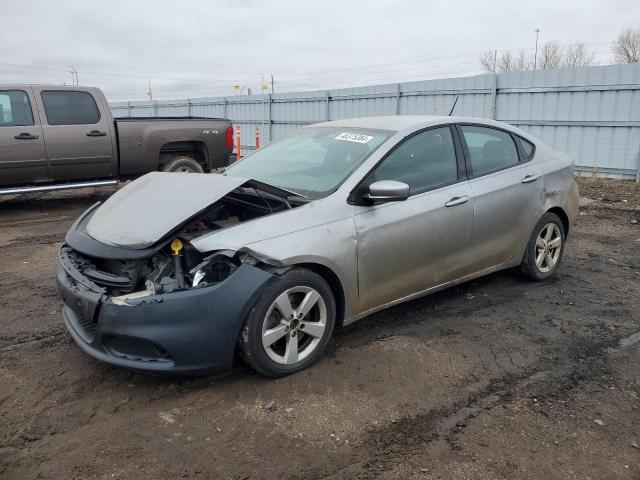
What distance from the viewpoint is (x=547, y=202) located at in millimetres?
4977

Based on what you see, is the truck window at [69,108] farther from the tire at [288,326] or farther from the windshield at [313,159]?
the tire at [288,326]

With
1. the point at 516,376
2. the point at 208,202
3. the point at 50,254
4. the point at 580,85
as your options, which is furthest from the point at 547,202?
the point at 580,85

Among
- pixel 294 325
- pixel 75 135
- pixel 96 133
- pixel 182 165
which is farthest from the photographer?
pixel 182 165

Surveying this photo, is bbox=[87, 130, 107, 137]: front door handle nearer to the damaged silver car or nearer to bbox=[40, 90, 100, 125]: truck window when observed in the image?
bbox=[40, 90, 100, 125]: truck window

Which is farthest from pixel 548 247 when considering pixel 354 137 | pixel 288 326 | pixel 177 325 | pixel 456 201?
pixel 177 325

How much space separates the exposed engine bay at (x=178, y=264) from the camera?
10.4ft

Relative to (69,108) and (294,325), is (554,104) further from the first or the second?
(294,325)

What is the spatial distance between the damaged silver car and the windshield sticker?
2 centimetres

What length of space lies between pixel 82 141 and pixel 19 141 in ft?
2.85

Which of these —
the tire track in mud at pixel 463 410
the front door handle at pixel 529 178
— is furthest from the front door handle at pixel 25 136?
the tire track in mud at pixel 463 410

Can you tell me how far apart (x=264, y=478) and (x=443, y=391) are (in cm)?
127

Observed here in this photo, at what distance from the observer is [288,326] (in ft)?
10.9

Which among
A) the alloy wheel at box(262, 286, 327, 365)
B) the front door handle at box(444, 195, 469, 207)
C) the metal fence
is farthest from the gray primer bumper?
the metal fence

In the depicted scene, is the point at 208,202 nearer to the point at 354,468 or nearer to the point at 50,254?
the point at 354,468
